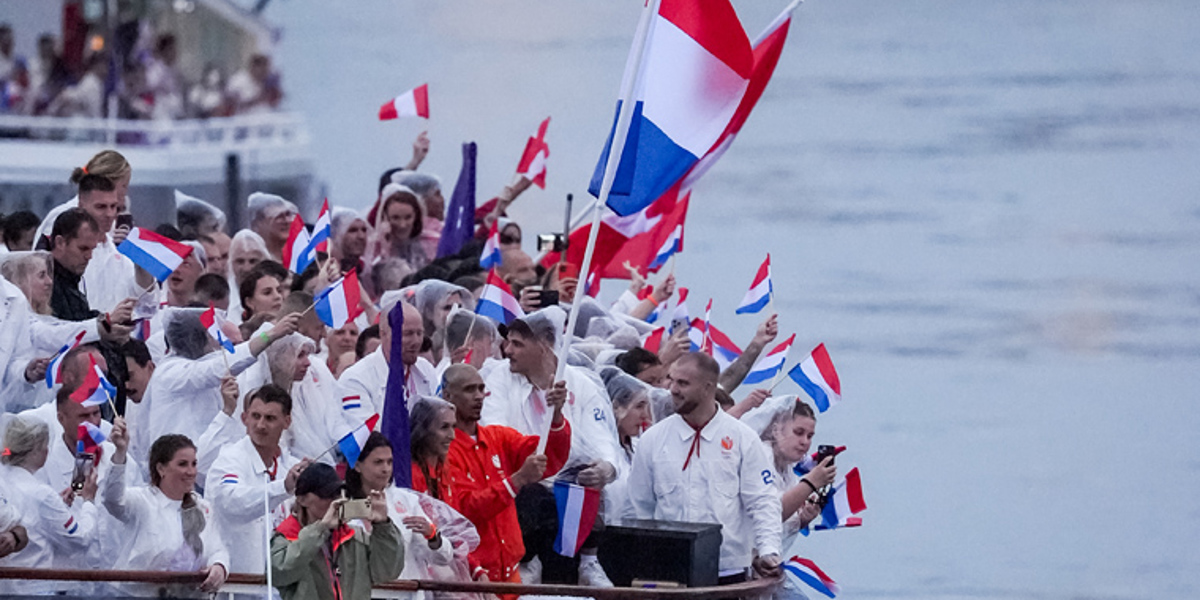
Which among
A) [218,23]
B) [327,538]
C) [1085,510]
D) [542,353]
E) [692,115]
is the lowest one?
[1085,510]

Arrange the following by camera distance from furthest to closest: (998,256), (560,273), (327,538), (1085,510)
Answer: (998,256) → (1085,510) → (560,273) → (327,538)

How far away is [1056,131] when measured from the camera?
19.8m

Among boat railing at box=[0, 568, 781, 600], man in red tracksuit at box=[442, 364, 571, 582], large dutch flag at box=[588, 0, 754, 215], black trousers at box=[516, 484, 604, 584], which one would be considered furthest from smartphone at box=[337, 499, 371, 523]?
large dutch flag at box=[588, 0, 754, 215]

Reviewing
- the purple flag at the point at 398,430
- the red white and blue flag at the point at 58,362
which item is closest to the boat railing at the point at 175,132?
the red white and blue flag at the point at 58,362

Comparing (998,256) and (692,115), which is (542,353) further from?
(998,256)

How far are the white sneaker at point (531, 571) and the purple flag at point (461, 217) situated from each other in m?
2.85

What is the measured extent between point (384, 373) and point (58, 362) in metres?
1.10

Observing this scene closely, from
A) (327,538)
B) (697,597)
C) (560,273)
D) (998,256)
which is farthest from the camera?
(998,256)

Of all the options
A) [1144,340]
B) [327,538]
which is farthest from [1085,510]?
[327,538]

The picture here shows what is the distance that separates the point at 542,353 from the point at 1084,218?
13854 millimetres

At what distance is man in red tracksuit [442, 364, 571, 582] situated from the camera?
580cm

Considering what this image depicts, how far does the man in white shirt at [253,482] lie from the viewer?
549 centimetres

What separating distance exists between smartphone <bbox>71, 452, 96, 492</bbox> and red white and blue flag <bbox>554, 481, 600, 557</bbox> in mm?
1340

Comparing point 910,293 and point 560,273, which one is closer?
point 560,273
